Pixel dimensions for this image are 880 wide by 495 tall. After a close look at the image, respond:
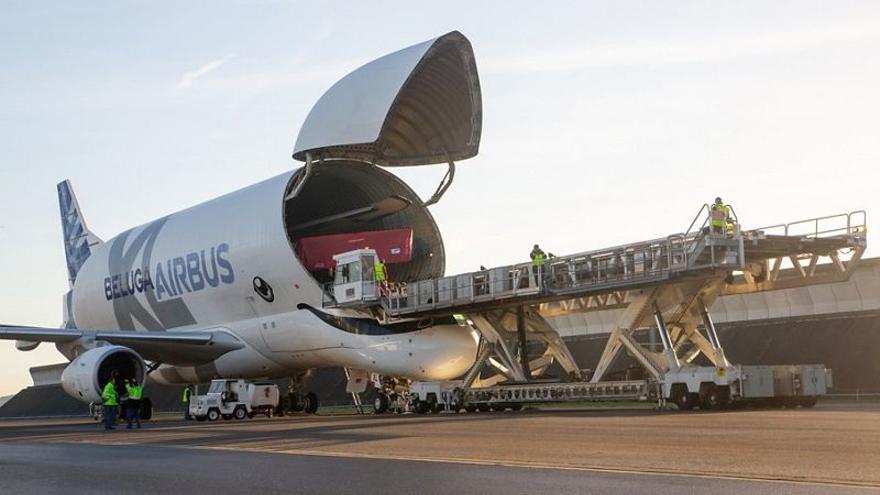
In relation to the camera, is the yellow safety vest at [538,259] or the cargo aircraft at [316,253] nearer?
the yellow safety vest at [538,259]

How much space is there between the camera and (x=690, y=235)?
27.1 metres

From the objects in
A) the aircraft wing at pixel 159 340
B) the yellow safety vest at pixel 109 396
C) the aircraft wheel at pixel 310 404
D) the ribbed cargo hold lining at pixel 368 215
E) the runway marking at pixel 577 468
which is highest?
the ribbed cargo hold lining at pixel 368 215

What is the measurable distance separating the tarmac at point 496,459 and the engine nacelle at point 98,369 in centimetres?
1282

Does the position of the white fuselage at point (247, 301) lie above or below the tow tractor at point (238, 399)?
above

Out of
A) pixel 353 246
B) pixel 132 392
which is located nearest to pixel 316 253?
pixel 353 246

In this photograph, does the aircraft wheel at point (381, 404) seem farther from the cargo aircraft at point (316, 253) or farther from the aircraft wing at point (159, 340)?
the aircraft wing at point (159, 340)

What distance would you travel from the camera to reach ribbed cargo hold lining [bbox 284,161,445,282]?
3891 centimetres

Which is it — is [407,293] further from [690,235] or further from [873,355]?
[873,355]

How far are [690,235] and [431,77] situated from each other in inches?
424

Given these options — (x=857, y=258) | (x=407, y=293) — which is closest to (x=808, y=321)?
(x=857, y=258)

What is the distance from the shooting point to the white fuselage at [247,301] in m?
34.0

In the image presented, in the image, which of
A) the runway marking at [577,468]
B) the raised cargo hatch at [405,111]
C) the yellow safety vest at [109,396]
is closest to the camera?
the runway marking at [577,468]

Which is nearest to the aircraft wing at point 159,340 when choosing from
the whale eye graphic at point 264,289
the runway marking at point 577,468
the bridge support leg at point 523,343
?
the whale eye graphic at point 264,289

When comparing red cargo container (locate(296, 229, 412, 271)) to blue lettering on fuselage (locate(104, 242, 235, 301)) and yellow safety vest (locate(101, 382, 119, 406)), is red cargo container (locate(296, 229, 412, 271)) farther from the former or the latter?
yellow safety vest (locate(101, 382, 119, 406))
